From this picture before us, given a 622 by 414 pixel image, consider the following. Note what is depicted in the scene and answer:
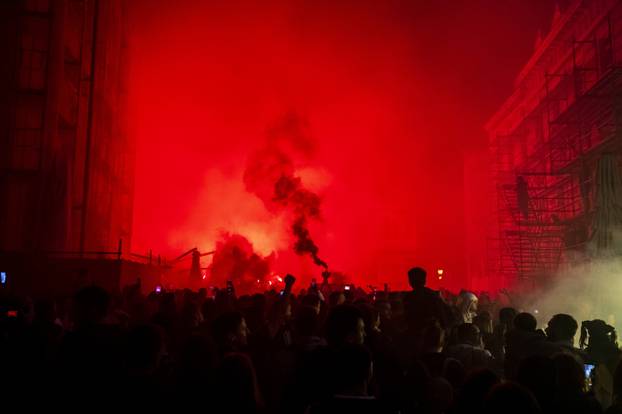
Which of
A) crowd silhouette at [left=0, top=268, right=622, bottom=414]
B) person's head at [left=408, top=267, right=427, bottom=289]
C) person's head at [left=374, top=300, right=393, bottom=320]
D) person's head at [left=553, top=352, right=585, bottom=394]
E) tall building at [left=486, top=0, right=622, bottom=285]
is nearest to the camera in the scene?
crowd silhouette at [left=0, top=268, right=622, bottom=414]

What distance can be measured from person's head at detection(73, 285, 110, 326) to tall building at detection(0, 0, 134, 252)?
65.1 ft

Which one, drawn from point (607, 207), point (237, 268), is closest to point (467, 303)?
point (607, 207)

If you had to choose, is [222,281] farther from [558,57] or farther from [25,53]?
[558,57]

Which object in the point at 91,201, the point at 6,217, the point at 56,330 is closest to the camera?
the point at 56,330

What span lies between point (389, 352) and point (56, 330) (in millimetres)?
3676

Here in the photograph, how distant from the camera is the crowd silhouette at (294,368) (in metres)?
3.72

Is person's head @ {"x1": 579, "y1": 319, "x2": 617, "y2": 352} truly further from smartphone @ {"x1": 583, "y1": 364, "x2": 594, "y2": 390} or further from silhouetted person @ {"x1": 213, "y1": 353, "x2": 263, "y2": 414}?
silhouetted person @ {"x1": 213, "y1": 353, "x2": 263, "y2": 414}

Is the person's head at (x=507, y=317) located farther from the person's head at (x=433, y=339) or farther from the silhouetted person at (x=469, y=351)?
the person's head at (x=433, y=339)

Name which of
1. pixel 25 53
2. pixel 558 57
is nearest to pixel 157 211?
pixel 25 53

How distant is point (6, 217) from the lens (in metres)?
24.6

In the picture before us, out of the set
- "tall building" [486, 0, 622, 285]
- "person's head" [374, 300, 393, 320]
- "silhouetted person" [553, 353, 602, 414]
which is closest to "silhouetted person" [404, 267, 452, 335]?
"person's head" [374, 300, 393, 320]

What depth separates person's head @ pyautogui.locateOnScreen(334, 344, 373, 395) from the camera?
11.4 feet

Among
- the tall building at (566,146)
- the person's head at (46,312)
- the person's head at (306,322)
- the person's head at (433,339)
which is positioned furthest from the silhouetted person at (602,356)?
the tall building at (566,146)

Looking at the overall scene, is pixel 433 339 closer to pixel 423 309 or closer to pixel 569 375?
pixel 423 309
